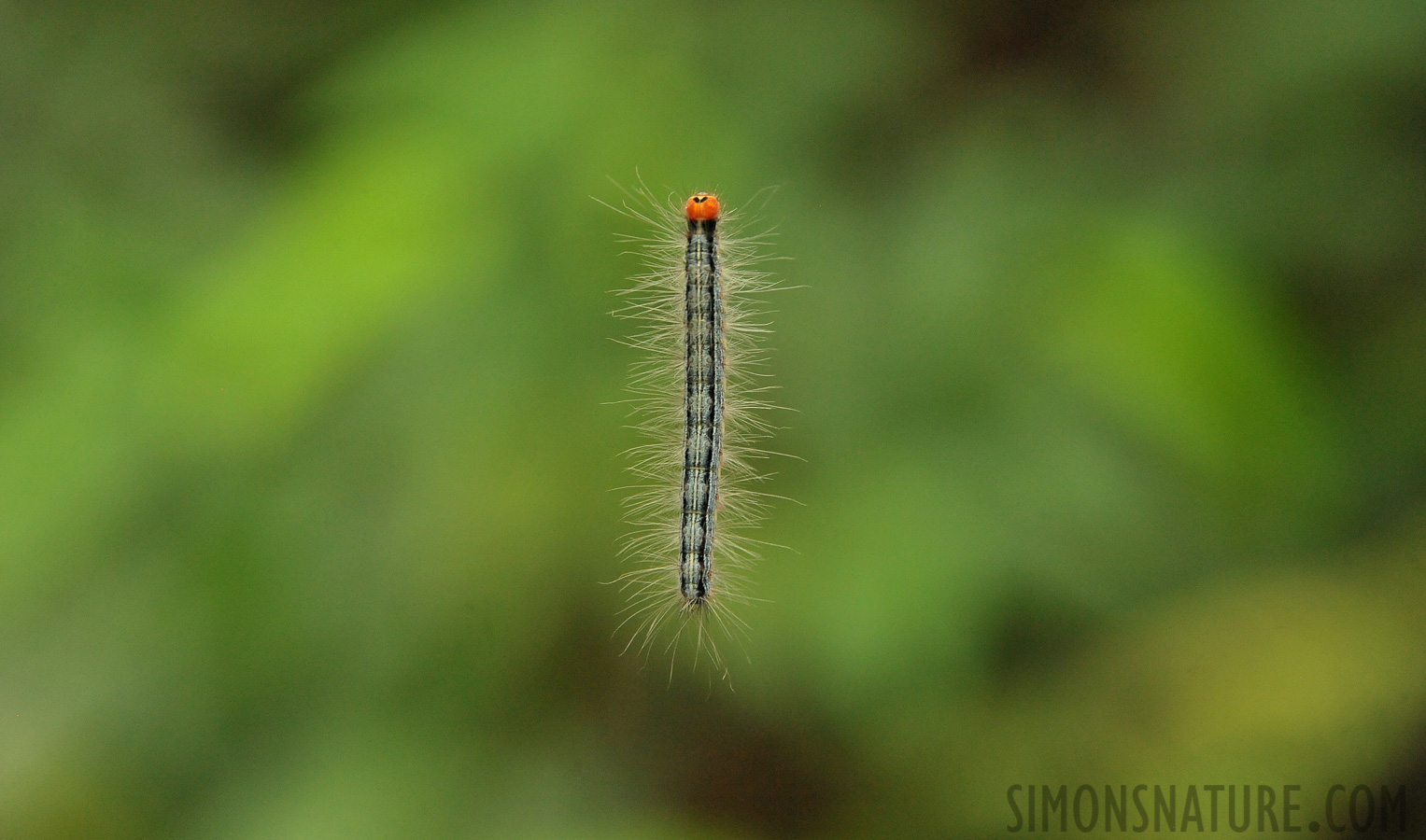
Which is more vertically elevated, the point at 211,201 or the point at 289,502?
the point at 211,201

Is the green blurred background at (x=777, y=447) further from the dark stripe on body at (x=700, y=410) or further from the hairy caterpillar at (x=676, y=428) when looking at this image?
the dark stripe on body at (x=700, y=410)

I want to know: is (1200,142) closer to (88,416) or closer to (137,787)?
(88,416)

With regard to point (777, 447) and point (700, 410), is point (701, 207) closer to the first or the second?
point (700, 410)

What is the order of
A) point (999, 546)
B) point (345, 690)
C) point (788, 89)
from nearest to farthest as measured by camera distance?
point (999, 546) → point (345, 690) → point (788, 89)

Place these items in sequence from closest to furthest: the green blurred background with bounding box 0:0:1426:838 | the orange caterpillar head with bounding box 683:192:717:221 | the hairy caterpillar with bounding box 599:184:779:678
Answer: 1. the orange caterpillar head with bounding box 683:192:717:221
2. the green blurred background with bounding box 0:0:1426:838
3. the hairy caterpillar with bounding box 599:184:779:678

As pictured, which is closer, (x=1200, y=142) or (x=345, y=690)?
(x=345, y=690)

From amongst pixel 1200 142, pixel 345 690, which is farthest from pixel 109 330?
pixel 1200 142

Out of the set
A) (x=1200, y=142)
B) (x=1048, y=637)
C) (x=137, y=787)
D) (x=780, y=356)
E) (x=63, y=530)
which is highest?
(x=1200, y=142)

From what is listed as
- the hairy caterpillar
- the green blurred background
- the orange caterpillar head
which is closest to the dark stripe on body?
the orange caterpillar head

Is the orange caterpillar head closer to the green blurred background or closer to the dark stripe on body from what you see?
the dark stripe on body
